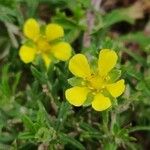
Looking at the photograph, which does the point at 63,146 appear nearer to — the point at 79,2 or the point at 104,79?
the point at 104,79

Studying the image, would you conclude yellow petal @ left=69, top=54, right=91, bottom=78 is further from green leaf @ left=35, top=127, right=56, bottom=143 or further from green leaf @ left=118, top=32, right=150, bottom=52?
green leaf @ left=118, top=32, right=150, bottom=52

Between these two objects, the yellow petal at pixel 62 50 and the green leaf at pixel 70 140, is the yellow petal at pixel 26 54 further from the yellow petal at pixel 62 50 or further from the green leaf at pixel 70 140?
the green leaf at pixel 70 140

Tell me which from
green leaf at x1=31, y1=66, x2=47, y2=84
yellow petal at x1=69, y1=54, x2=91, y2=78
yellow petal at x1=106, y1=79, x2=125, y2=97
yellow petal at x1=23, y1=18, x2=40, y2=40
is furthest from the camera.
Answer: yellow petal at x1=23, y1=18, x2=40, y2=40

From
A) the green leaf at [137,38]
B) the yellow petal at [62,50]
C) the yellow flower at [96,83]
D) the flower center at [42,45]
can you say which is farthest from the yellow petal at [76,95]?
the green leaf at [137,38]

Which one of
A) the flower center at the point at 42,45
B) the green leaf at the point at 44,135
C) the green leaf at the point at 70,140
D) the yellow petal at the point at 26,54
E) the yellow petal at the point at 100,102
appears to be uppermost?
the flower center at the point at 42,45

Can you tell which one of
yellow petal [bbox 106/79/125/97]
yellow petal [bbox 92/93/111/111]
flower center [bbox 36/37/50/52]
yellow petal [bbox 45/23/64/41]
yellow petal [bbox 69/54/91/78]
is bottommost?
yellow petal [bbox 92/93/111/111]

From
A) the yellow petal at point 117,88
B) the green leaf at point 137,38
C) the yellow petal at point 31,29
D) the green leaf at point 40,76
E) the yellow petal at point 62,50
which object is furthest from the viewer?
the green leaf at point 137,38

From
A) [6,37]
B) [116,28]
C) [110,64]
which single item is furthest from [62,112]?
[116,28]

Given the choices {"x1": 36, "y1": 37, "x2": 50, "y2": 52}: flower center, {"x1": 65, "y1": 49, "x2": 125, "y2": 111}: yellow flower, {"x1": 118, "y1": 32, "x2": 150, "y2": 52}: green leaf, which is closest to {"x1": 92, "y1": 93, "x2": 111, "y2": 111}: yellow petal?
{"x1": 65, "y1": 49, "x2": 125, "y2": 111}: yellow flower
